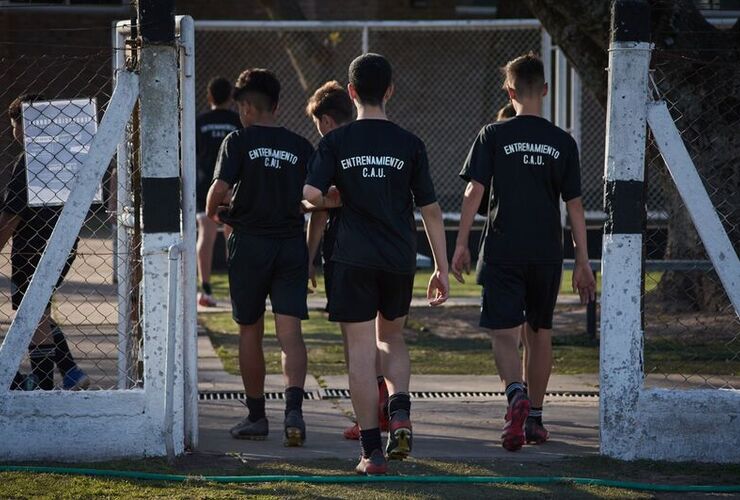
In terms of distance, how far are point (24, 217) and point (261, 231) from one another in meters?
1.44

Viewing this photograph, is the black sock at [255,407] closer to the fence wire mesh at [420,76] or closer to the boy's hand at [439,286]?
the boy's hand at [439,286]

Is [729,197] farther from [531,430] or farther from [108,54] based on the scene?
[108,54]

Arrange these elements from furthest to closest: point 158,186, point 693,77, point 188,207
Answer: point 693,77 → point 188,207 → point 158,186

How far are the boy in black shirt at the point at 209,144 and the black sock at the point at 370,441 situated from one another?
5.74m

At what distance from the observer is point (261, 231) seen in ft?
19.5

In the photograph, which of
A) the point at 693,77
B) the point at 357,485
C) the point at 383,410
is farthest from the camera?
the point at 693,77

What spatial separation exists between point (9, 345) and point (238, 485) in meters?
1.30

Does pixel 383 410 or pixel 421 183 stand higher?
pixel 421 183

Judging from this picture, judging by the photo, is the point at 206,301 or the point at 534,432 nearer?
the point at 534,432

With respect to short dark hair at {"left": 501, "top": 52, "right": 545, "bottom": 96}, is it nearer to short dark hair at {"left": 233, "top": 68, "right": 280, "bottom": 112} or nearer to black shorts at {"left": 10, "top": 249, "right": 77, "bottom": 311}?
short dark hair at {"left": 233, "top": 68, "right": 280, "bottom": 112}

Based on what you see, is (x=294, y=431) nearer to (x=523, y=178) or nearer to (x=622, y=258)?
(x=523, y=178)

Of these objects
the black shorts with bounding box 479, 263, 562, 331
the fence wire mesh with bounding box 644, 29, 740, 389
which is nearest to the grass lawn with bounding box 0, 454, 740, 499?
the black shorts with bounding box 479, 263, 562, 331

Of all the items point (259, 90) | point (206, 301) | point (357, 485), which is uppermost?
point (259, 90)

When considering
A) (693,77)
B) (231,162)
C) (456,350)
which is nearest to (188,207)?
(231,162)
